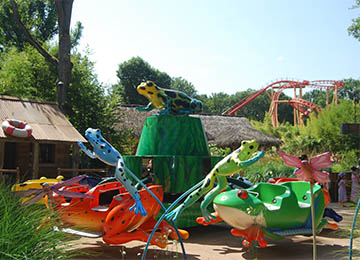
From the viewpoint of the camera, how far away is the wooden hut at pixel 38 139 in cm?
1354

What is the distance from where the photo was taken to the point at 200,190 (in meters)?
6.20

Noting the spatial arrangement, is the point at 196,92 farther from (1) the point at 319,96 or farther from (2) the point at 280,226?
(2) the point at 280,226

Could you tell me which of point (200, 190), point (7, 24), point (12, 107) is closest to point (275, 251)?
point (200, 190)

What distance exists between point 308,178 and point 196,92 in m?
68.1

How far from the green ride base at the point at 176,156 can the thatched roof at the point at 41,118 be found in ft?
18.4

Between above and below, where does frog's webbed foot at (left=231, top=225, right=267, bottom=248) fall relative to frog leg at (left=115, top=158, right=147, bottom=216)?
below

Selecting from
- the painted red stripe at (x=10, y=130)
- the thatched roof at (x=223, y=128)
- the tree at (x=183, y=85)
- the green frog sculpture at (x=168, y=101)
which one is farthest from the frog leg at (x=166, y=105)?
the tree at (x=183, y=85)

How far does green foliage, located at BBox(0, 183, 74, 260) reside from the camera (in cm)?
299

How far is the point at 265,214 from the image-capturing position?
6324 millimetres

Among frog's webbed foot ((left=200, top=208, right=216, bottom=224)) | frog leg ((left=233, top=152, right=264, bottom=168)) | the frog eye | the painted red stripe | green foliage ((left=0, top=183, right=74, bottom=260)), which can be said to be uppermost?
the painted red stripe

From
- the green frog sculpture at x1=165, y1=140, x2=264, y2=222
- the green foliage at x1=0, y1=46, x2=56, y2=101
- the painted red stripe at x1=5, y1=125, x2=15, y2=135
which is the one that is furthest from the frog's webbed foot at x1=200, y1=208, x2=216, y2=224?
the green foliage at x1=0, y1=46, x2=56, y2=101

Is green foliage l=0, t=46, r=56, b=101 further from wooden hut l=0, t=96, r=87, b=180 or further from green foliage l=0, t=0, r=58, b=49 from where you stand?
green foliage l=0, t=0, r=58, b=49

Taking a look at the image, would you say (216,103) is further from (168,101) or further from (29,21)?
(168,101)

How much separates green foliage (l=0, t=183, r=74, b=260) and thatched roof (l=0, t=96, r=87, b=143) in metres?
10.00
